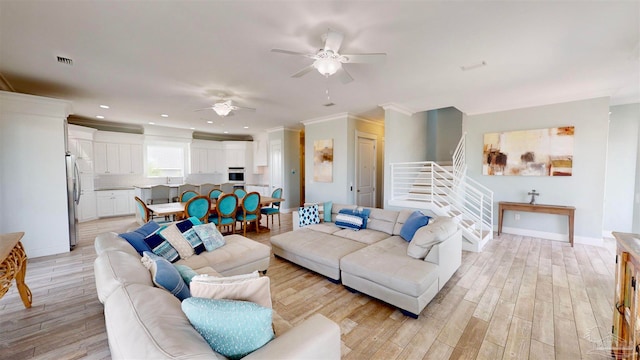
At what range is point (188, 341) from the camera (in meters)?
0.92

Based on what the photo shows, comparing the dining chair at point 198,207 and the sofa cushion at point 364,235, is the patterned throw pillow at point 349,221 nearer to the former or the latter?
the sofa cushion at point 364,235

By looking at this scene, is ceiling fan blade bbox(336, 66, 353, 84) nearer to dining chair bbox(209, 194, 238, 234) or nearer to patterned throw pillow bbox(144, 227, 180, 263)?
patterned throw pillow bbox(144, 227, 180, 263)

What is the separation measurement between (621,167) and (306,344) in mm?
7169

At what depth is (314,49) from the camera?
2.61m

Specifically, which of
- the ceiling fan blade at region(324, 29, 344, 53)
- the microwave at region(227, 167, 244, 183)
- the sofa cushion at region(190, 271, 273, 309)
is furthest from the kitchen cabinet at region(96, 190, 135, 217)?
the ceiling fan blade at region(324, 29, 344, 53)

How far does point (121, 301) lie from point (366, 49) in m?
2.89

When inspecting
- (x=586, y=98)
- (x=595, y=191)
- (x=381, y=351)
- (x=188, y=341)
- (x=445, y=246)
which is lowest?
(x=381, y=351)

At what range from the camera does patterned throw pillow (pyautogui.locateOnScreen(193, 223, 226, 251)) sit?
9.23ft

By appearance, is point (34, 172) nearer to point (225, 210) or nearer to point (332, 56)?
point (225, 210)

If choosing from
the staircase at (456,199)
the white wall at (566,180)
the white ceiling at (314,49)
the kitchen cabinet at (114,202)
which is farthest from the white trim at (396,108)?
the kitchen cabinet at (114,202)

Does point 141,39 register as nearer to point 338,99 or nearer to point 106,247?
point 106,247

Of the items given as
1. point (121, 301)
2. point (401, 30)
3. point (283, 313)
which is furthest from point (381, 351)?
point (401, 30)

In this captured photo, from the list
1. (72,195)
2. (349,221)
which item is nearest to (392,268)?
(349,221)

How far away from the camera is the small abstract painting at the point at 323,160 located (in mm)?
6047
